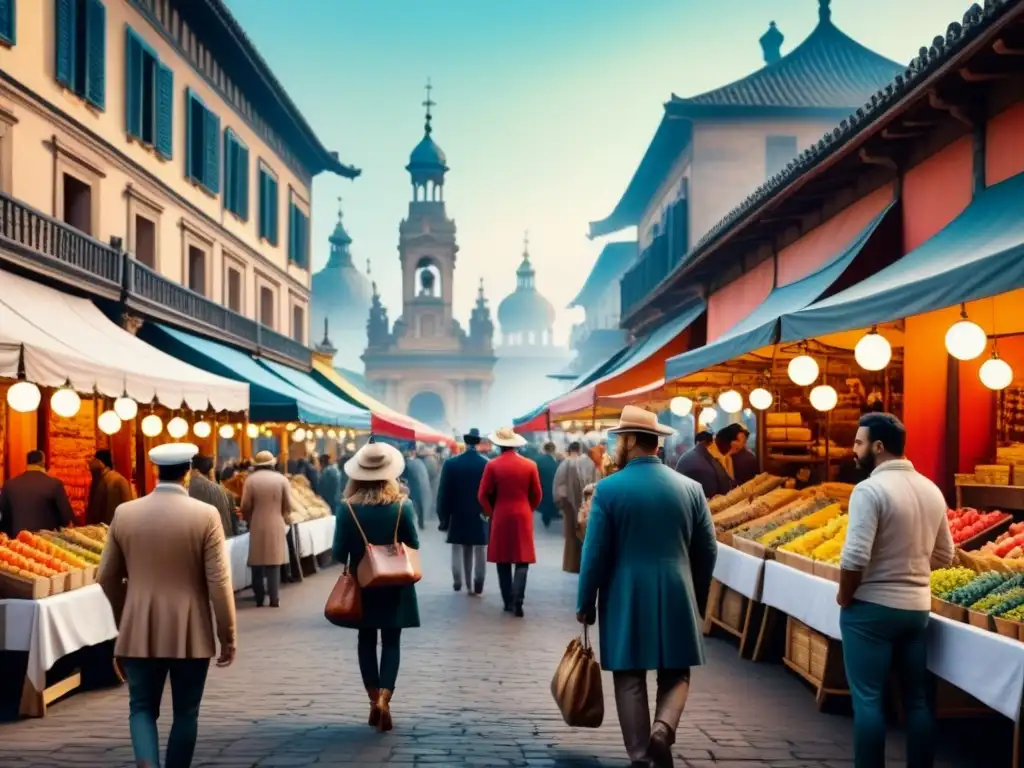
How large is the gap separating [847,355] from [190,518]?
1029 cm

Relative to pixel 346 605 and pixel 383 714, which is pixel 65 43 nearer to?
pixel 346 605

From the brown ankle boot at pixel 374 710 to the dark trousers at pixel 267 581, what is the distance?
613 centimetres

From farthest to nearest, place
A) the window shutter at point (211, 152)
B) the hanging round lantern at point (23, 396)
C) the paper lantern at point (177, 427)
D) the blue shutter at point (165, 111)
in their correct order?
the window shutter at point (211, 152) < the blue shutter at point (165, 111) < the paper lantern at point (177, 427) < the hanging round lantern at point (23, 396)

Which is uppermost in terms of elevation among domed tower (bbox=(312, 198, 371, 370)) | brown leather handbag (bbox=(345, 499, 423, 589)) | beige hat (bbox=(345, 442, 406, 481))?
domed tower (bbox=(312, 198, 371, 370))

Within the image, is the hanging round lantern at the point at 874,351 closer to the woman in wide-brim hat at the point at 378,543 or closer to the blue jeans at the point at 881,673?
the blue jeans at the point at 881,673

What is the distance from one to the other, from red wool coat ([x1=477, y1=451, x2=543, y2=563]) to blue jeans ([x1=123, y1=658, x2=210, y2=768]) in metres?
6.60

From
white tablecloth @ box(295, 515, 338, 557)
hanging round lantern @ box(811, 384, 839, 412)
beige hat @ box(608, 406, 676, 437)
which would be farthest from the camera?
white tablecloth @ box(295, 515, 338, 557)

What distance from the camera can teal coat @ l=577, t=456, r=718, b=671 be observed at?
6020 millimetres

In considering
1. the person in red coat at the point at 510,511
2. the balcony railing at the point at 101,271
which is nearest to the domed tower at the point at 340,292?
the balcony railing at the point at 101,271

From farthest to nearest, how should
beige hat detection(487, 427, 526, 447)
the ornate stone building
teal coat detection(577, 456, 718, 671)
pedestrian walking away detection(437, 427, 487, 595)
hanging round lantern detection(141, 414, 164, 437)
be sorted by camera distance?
the ornate stone building < hanging round lantern detection(141, 414, 164, 437) < pedestrian walking away detection(437, 427, 487, 595) < beige hat detection(487, 427, 526, 447) < teal coat detection(577, 456, 718, 671)

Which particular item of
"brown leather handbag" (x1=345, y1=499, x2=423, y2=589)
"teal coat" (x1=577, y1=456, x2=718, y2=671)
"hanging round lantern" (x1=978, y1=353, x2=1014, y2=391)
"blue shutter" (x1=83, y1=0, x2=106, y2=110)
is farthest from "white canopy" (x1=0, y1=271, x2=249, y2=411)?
"hanging round lantern" (x1=978, y1=353, x2=1014, y2=391)

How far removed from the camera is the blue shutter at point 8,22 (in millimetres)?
14570

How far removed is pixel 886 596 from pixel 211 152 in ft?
70.0

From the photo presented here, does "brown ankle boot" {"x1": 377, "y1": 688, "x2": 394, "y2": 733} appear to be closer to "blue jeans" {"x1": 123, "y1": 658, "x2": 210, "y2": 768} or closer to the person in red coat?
"blue jeans" {"x1": 123, "y1": 658, "x2": 210, "y2": 768}
